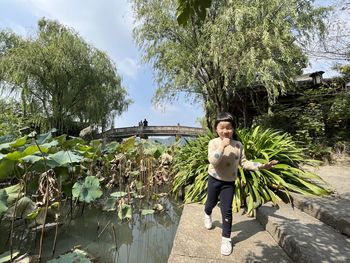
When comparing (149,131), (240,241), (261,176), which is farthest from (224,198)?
(149,131)

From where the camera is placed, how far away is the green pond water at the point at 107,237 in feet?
9.24

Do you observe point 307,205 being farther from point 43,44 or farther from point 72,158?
point 43,44

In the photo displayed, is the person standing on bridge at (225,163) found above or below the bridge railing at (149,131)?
below

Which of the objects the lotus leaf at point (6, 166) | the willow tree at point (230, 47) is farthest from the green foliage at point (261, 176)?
the willow tree at point (230, 47)

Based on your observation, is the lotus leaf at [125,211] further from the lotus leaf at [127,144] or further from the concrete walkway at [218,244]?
the lotus leaf at [127,144]

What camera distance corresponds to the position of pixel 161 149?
21.1 ft

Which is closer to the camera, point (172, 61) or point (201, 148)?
point (201, 148)

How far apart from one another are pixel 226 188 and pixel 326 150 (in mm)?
5392

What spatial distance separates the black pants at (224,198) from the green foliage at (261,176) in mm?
744

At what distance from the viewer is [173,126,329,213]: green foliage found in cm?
325

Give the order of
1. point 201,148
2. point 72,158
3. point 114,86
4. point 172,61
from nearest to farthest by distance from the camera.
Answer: point 72,158 → point 201,148 → point 172,61 → point 114,86

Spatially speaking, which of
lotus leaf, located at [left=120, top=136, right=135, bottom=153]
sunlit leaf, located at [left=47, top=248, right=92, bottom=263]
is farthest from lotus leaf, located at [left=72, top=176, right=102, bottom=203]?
lotus leaf, located at [left=120, top=136, right=135, bottom=153]

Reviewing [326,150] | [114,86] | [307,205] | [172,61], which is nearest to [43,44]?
[114,86]

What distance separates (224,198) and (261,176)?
124cm
